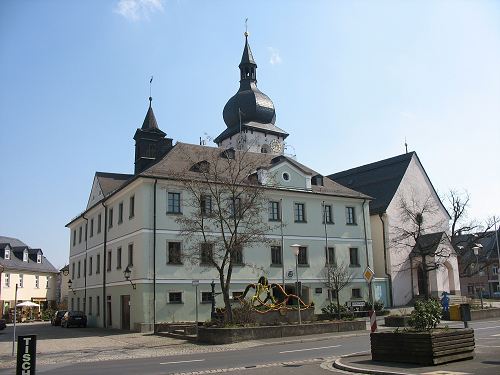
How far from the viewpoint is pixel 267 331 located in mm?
24578

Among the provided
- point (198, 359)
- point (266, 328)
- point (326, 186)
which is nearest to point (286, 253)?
point (326, 186)

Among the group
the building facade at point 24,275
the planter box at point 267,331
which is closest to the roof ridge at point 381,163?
the planter box at point 267,331

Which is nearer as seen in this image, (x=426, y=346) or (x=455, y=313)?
(x=426, y=346)

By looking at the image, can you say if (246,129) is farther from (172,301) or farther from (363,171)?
(172,301)

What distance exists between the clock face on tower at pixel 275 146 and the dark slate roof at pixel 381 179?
329 inches

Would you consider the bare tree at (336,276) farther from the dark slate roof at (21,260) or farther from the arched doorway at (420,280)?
the dark slate roof at (21,260)

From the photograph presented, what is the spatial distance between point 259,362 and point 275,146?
44327 millimetres

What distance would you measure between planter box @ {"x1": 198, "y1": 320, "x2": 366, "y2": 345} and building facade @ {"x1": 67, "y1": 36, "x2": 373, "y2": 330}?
6069mm

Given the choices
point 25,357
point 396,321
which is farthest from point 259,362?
point 396,321

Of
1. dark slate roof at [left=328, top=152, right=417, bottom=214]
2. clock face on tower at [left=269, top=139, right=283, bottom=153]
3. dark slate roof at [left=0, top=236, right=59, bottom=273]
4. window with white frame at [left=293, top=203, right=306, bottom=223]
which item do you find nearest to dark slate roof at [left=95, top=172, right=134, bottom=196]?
window with white frame at [left=293, top=203, right=306, bottom=223]

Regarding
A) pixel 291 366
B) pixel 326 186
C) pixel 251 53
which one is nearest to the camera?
pixel 291 366

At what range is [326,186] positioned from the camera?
42.8 meters

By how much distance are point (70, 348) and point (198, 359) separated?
8.31 meters

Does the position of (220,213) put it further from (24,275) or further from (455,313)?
(24,275)
